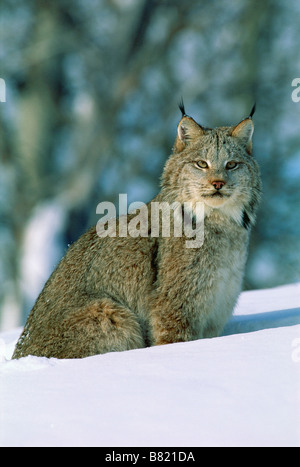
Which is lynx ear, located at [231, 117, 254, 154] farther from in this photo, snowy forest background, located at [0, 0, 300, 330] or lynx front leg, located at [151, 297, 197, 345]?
snowy forest background, located at [0, 0, 300, 330]

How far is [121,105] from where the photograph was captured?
461 inches

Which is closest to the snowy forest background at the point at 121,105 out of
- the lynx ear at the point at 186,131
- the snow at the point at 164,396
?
the lynx ear at the point at 186,131

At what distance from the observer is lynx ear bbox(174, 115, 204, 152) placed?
4727 millimetres

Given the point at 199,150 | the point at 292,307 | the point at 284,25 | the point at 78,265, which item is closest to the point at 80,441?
the point at 78,265

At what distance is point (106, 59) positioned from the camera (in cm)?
1167

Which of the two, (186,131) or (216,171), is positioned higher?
(186,131)

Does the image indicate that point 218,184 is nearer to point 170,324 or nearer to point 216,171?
point 216,171

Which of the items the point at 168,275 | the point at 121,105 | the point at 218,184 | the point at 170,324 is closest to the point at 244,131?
the point at 218,184

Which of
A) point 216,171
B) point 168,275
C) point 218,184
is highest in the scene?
point 216,171

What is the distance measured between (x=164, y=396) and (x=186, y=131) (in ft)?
7.39

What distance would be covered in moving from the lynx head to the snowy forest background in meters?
6.61

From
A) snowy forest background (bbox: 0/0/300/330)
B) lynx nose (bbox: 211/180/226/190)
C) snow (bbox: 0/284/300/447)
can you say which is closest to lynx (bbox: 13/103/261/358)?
lynx nose (bbox: 211/180/226/190)

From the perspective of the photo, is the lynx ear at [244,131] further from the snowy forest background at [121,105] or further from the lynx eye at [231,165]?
the snowy forest background at [121,105]

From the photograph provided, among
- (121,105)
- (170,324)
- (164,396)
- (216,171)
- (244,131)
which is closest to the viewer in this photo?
(164,396)
